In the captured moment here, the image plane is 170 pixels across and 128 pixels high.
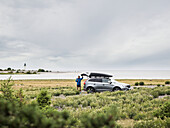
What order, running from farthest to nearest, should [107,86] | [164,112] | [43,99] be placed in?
[107,86] < [43,99] < [164,112]

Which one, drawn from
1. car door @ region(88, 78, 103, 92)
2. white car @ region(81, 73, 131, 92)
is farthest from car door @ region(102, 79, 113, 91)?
car door @ region(88, 78, 103, 92)

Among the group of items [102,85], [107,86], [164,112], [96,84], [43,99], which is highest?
[43,99]

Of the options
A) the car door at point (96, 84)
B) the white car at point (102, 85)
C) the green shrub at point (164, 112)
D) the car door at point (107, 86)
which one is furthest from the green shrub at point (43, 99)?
Result: the car door at point (107, 86)

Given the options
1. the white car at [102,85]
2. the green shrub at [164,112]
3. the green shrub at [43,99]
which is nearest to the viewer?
the green shrub at [164,112]

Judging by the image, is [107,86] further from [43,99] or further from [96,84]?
[43,99]

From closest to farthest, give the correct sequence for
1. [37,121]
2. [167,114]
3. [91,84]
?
[37,121], [167,114], [91,84]

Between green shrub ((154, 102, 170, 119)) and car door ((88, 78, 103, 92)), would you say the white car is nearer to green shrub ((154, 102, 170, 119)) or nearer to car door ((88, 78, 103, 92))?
car door ((88, 78, 103, 92))

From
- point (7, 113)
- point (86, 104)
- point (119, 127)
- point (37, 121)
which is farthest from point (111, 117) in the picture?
point (86, 104)

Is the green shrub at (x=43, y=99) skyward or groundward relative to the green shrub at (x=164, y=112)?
skyward

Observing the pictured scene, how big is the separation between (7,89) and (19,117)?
3675 mm

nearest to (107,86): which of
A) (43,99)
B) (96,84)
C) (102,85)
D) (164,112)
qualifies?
(102,85)

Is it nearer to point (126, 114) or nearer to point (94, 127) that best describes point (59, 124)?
point (94, 127)

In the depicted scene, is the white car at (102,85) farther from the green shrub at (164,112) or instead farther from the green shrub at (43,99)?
the green shrub at (43,99)

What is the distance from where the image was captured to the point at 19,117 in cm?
203
